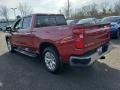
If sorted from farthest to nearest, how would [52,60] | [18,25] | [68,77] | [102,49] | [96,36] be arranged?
1. [18,25]
2. [52,60]
3. [102,49]
4. [68,77]
5. [96,36]

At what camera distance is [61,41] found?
4.60 m

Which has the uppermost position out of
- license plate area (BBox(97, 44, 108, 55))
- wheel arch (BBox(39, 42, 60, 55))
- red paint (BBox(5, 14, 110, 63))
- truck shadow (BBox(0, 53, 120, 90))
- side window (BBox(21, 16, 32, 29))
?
side window (BBox(21, 16, 32, 29))

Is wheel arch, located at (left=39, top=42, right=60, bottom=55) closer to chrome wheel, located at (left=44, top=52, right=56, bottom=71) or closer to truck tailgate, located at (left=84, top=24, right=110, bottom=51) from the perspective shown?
chrome wheel, located at (left=44, top=52, right=56, bottom=71)

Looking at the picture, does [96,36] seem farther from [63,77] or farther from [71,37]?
[63,77]

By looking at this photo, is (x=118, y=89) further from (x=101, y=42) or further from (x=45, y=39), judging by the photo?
(x=45, y=39)

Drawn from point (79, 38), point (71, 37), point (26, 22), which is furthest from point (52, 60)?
point (26, 22)

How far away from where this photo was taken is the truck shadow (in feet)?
14.6

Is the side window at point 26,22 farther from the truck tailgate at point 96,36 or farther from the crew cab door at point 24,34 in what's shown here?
the truck tailgate at point 96,36

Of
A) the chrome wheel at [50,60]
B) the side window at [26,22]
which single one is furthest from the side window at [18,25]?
the chrome wheel at [50,60]

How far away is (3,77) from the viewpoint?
209 inches

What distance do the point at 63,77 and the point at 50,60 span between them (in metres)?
0.70

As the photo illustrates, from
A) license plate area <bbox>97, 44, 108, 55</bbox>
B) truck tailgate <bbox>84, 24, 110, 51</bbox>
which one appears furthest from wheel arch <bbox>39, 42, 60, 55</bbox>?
license plate area <bbox>97, 44, 108, 55</bbox>

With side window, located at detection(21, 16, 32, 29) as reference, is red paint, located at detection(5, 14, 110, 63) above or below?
below

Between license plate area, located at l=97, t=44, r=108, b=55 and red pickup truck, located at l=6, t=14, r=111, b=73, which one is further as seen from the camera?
license plate area, located at l=97, t=44, r=108, b=55
